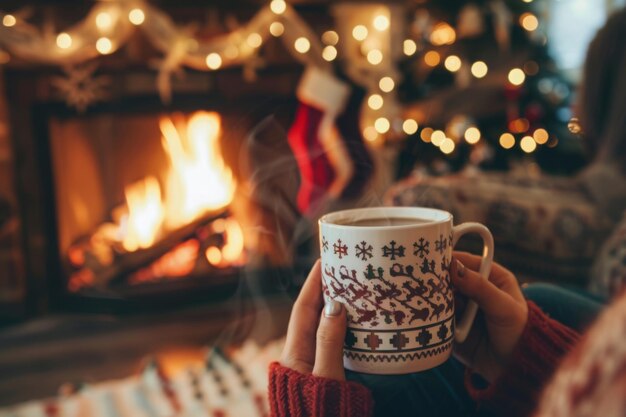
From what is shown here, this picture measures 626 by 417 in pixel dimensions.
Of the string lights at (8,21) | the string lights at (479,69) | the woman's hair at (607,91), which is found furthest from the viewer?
the string lights at (479,69)

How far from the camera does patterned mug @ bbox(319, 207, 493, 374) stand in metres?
0.48

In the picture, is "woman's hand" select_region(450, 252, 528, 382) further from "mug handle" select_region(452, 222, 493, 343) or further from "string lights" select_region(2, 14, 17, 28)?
"string lights" select_region(2, 14, 17, 28)

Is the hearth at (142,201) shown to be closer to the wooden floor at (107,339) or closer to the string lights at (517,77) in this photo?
the wooden floor at (107,339)

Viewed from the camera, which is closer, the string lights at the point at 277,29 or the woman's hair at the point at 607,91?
the woman's hair at the point at 607,91

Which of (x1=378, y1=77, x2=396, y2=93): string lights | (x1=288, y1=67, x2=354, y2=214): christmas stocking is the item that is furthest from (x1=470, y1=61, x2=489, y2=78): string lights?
(x1=288, y1=67, x2=354, y2=214): christmas stocking

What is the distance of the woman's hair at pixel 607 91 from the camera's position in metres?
1.18

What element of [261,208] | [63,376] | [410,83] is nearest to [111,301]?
[63,376]

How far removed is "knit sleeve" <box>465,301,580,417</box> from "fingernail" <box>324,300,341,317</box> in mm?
208

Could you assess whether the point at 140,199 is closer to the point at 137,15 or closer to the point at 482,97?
the point at 137,15

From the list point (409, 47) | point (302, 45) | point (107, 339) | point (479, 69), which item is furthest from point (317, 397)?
point (479, 69)

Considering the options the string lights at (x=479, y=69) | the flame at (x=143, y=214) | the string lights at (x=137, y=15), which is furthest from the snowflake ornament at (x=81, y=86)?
the string lights at (x=479, y=69)

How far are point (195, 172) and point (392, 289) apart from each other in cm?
202

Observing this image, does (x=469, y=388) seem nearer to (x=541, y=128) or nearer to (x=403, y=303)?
(x=403, y=303)

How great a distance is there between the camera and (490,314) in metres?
0.57
